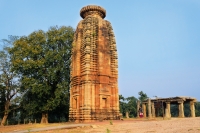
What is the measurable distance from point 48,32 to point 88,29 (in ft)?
29.5

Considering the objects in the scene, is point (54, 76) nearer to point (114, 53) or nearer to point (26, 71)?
point (26, 71)

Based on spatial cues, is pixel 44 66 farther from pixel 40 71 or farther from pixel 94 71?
pixel 94 71

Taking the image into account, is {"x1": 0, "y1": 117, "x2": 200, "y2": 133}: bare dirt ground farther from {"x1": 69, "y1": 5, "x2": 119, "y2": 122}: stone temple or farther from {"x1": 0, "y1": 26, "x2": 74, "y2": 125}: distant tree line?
{"x1": 0, "y1": 26, "x2": 74, "y2": 125}: distant tree line

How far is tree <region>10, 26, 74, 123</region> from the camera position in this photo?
2516cm

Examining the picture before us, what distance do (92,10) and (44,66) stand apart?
30.8ft

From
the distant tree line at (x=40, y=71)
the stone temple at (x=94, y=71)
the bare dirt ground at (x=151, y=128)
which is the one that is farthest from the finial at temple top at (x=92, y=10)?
the bare dirt ground at (x=151, y=128)

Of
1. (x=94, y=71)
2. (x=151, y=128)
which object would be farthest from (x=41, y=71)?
(x=151, y=128)

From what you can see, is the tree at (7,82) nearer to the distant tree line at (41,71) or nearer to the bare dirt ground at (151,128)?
the distant tree line at (41,71)

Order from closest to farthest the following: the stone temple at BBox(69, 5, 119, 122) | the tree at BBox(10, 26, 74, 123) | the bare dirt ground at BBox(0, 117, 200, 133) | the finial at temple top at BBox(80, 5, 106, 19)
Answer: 1. the bare dirt ground at BBox(0, 117, 200, 133)
2. the stone temple at BBox(69, 5, 119, 122)
3. the finial at temple top at BBox(80, 5, 106, 19)
4. the tree at BBox(10, 26, 74, 123)

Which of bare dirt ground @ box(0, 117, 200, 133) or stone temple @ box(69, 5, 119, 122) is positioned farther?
stone temple @ box(69, 5, 119, 122)

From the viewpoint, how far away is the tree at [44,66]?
25.2 meters

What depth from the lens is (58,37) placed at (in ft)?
87.7

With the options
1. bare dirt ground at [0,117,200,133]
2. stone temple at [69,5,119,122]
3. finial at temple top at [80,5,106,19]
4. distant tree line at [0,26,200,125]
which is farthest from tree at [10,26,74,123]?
bare dirt ground at [0,117,200,133]

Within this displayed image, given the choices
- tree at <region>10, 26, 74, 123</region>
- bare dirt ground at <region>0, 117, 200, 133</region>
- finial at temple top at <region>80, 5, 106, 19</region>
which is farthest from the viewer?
tree at <region>10, 26, 74, 123</region>
